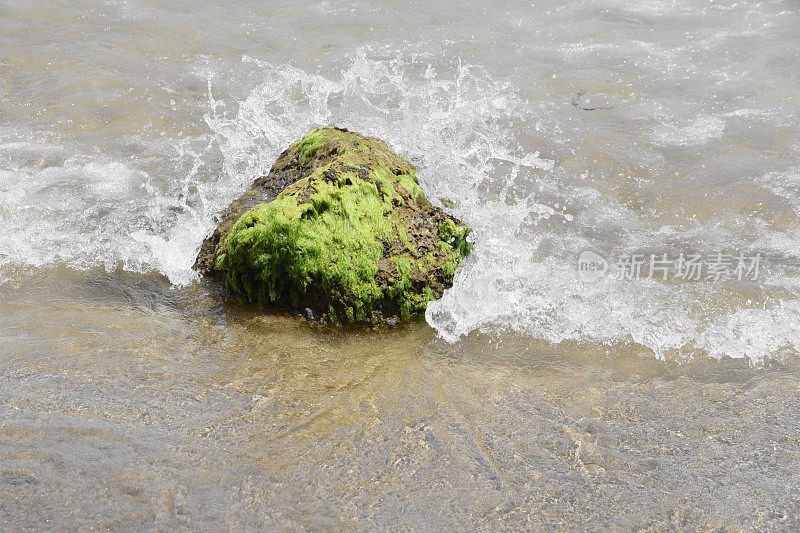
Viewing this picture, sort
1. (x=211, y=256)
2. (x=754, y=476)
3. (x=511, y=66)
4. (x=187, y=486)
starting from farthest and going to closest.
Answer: (x=511, y=66) → (x=211, y=256) → (x=754, y=476) → (x=187, y=486)

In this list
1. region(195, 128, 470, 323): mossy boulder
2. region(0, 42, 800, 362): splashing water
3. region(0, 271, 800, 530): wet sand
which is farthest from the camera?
region(0, 42, 800, 362): splashing water

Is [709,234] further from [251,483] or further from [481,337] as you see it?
[251,483]

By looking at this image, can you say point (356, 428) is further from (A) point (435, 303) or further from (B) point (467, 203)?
(B) point (467, 203)

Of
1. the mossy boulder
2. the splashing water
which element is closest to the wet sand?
the mossy boulder

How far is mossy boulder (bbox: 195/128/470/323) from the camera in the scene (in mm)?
4078

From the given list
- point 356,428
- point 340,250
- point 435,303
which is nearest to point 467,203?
point 435,303

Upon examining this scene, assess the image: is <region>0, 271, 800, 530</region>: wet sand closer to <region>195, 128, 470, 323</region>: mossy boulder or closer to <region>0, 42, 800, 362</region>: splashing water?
<region>195, 128, 470, 323</region>: mossy boulder

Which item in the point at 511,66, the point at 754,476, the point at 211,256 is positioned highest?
the point at 511,66

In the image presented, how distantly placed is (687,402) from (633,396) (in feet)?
0.85

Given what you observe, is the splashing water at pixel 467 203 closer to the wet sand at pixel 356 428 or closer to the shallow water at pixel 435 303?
the shallow water at pixel 435 303

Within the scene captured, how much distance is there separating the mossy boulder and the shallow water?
0.47ft

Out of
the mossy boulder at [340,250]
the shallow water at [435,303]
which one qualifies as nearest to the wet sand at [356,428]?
the shallow water at [435,303]

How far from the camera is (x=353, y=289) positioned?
4082 mm

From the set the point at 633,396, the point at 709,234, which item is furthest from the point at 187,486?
the point at 709,234
